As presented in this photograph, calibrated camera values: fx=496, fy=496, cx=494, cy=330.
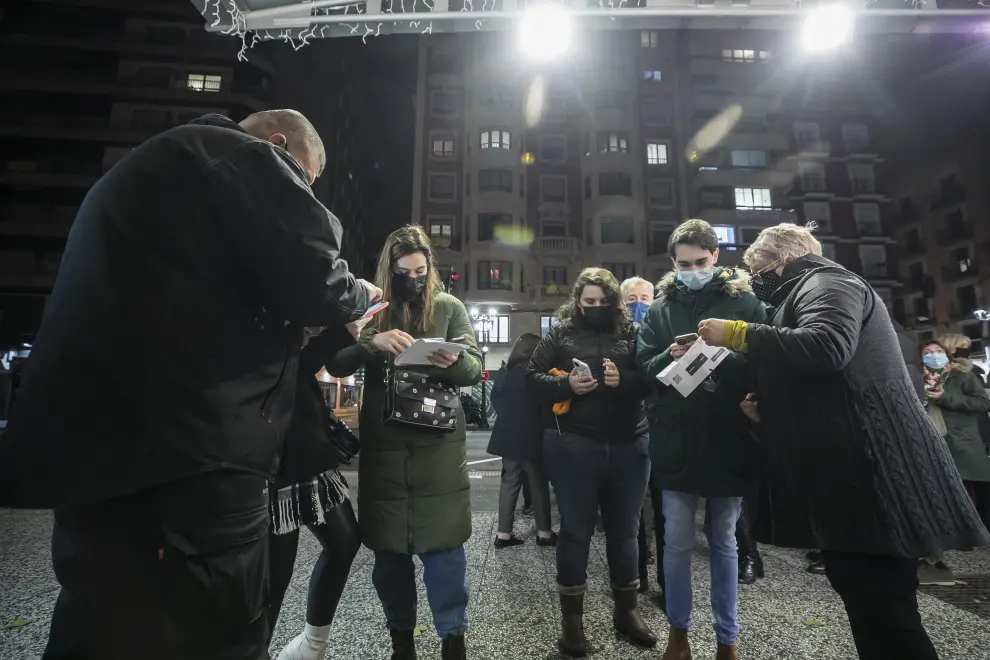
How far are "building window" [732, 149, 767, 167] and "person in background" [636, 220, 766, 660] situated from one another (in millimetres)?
40385

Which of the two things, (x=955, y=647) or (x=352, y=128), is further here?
(x=352, y=128)

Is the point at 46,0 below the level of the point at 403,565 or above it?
above

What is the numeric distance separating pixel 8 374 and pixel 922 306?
63.0 meters

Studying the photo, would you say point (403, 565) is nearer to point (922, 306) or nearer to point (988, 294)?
point (988, 294)

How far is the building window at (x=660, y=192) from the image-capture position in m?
35.5

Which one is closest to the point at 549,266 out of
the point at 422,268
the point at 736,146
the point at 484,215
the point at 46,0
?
the point at 484,215

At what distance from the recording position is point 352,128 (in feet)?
143

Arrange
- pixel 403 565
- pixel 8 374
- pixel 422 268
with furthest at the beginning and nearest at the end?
pixel 8 374 → pixel 422 268 → pixel 403 565

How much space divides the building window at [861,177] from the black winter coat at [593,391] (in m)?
47.7

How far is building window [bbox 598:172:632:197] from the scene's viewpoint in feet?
114

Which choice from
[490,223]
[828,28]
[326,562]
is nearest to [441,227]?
[490,223]

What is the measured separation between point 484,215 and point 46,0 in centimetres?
3351

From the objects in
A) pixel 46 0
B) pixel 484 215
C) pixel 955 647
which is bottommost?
pixel 955 647

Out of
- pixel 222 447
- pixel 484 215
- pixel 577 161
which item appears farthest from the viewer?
pixel 577 161
